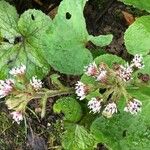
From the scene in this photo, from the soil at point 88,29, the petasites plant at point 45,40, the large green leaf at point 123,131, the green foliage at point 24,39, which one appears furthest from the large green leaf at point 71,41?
the soil at point 88,29

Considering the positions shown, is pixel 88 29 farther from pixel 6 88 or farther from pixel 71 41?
pixel 6 88

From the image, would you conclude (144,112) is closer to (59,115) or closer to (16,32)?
(59,115)

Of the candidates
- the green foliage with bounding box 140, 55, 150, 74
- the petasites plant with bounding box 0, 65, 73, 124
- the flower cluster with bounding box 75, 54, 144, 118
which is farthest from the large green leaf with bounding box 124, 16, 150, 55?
the petasites plant with bounding box 0, 65, 73, 124

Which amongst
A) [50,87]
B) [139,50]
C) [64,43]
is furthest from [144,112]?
[50,87]

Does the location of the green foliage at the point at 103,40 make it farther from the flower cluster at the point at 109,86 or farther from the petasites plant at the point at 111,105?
the flower cluster at the point at 109,86

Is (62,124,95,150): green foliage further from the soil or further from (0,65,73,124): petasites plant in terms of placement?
(0,65,73,124): petasites plant

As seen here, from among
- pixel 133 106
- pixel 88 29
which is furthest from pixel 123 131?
pixel 88 29
